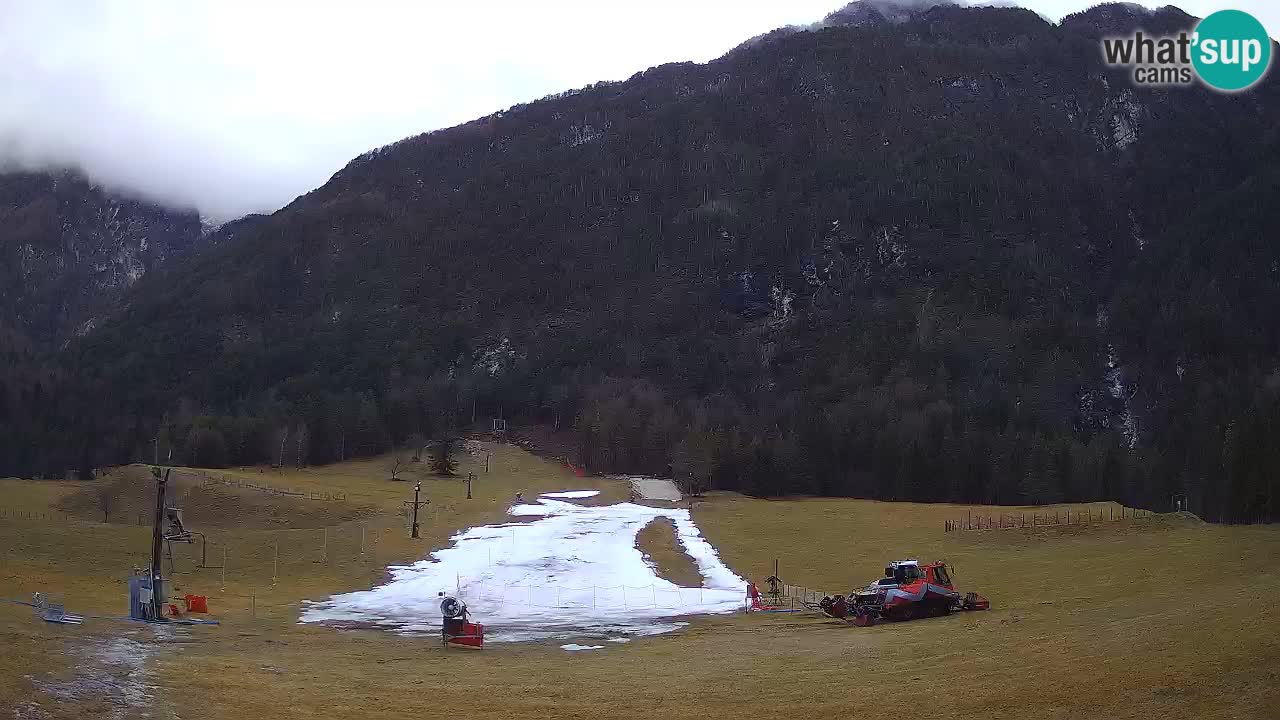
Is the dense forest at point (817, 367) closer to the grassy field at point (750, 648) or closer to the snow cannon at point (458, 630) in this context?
the grassy field at point (750, 648)

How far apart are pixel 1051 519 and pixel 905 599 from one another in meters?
28.6

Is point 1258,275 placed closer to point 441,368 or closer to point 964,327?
point 964,327

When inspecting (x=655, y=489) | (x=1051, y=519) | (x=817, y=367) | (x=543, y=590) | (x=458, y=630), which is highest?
(x=817, y=367)

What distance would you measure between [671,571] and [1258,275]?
18102 centimetres

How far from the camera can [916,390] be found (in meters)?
140

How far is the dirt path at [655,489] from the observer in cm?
8677

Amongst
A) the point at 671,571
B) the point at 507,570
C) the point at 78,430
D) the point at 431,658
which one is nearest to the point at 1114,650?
the point at 431,658

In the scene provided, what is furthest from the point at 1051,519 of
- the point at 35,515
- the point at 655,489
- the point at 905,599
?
the point at 35,515

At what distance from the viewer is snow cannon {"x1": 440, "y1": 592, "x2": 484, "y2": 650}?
24.1m

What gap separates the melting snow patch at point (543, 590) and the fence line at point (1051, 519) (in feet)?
48.5

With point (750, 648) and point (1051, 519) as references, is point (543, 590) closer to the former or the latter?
point (750, 648)

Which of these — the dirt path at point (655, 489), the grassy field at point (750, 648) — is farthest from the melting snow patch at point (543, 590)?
the dirt path at point (655, 489)

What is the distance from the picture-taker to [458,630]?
24.3m

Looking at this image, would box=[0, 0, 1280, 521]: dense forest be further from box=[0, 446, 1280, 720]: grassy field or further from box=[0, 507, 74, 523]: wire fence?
box=[0, 446, 1280, 720]: grassy field
